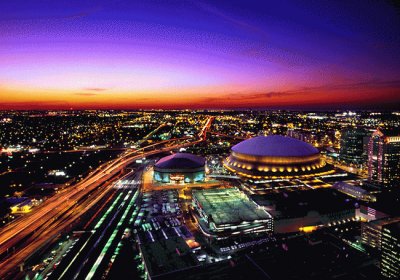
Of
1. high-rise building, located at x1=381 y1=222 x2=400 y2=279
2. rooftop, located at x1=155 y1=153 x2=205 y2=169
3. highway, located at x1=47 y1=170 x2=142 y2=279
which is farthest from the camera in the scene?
rooftop, located at x1=155 y1=153 x2=205 y2=169

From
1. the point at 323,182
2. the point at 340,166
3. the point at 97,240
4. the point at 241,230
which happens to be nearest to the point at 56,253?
the point at 97,240

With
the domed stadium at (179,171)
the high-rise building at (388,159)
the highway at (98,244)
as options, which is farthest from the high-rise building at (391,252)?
the domed stadium at (179,171)

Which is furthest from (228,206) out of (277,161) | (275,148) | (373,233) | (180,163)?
(275,148)

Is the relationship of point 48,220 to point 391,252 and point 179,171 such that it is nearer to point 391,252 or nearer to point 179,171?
point 179,171

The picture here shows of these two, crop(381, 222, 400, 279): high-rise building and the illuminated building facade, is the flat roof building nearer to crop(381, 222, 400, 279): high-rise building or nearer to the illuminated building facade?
the illuminated building facade

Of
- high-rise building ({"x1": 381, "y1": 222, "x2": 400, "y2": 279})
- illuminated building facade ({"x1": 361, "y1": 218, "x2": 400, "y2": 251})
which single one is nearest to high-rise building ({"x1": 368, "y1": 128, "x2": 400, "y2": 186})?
illuminated building facade ({"x1": 361, "y1": 218, "x2": 400, "y2": 251})

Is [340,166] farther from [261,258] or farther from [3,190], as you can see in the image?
[3,190]
